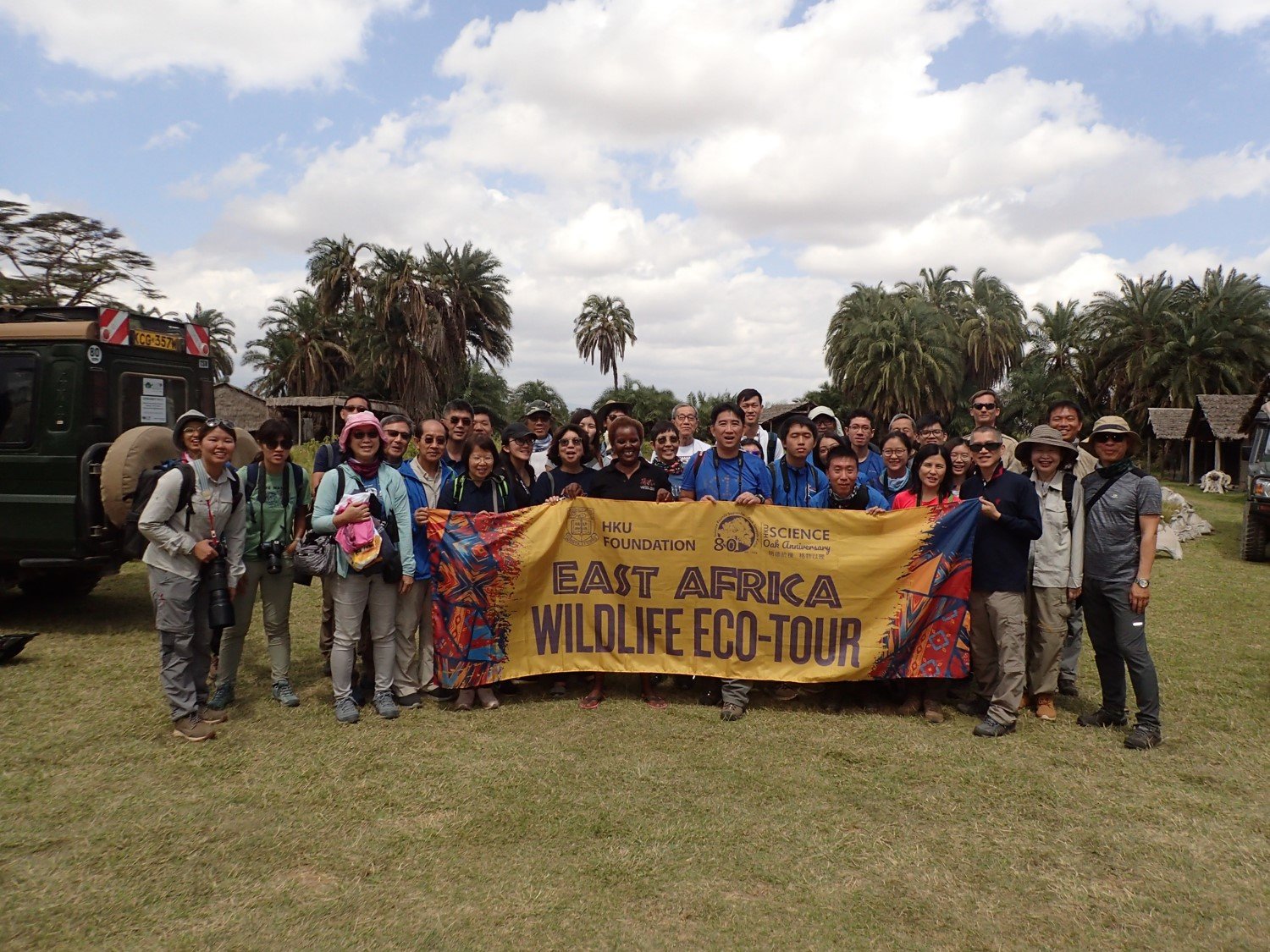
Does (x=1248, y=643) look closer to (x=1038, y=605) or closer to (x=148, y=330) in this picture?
(x=1038, y=605)

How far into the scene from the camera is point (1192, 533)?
1538 centimetres

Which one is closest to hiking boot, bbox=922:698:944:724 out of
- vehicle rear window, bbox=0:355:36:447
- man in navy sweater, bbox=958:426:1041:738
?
man in navy sweater, bbox=958:426:1041:738

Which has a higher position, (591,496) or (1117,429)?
(1117,429)

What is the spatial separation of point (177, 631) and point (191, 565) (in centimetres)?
40

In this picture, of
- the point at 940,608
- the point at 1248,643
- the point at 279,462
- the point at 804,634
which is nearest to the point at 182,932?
→ the point at 279,462

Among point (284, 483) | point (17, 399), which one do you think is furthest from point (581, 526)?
point (17, 399)

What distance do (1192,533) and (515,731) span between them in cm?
1520

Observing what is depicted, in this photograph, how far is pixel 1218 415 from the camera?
3231cm

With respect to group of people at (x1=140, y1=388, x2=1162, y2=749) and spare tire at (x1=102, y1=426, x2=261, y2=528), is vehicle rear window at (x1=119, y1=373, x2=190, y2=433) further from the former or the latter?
group of people at (x1=140, y1=388, x2=1162, y2=749)

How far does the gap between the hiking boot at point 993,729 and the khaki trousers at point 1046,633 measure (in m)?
0.48

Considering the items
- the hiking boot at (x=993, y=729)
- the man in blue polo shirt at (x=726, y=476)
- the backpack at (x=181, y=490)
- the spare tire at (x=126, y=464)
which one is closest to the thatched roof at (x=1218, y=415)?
the hiking boot at (x=993, y=729)

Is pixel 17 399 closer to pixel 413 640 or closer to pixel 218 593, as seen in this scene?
pixel 218 593

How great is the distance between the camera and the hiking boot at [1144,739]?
485cm

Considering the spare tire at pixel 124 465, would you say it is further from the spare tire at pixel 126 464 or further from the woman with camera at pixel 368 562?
the woman with camera at pixel 368 562
